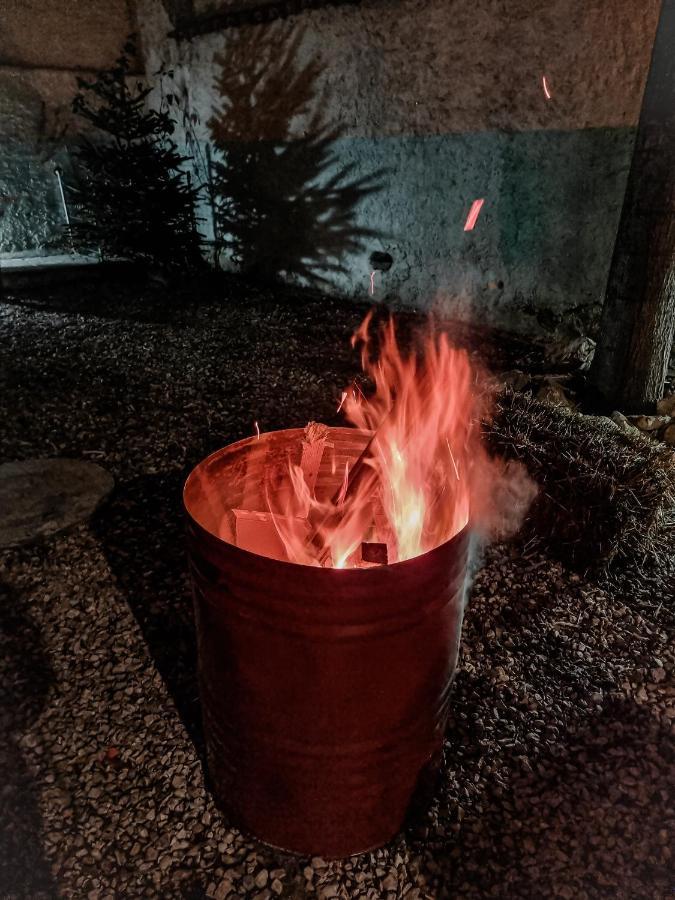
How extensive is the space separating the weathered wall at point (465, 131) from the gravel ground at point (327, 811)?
12.9 ft

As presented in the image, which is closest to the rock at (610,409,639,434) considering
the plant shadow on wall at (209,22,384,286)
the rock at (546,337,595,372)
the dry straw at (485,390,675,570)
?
the dry straw at (485,390,675,570)

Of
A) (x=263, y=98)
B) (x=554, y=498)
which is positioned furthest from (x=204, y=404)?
(x=263, y=98)

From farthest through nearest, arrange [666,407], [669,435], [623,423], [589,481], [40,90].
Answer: [40,90] < [666,407] < [669,435] < [623,423] < [589,481]

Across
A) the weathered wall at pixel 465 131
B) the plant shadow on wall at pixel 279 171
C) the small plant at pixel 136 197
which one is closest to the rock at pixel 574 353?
the weathered wall at pixel 465 131

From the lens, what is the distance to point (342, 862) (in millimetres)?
1973

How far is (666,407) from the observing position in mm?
4160

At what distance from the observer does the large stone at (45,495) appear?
357cm

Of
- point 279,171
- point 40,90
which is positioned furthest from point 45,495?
point 40,90

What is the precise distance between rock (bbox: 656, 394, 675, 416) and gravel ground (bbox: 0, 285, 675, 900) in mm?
1352

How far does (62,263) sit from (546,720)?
32.8ft

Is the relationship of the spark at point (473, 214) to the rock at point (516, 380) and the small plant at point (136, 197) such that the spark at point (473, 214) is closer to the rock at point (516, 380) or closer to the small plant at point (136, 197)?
the rock at point (516, 380)

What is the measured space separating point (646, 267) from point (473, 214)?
3.46 m

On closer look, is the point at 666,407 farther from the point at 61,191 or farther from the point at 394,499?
the point at 61,191

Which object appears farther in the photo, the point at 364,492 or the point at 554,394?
the point at 554,394
